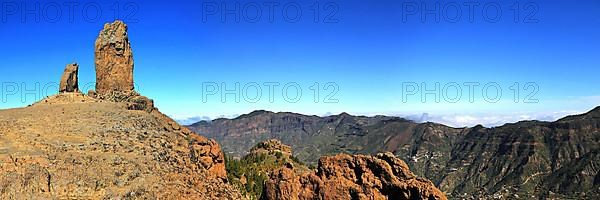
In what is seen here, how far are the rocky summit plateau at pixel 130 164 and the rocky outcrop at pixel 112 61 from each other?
5480 mm

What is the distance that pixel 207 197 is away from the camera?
3909 cm

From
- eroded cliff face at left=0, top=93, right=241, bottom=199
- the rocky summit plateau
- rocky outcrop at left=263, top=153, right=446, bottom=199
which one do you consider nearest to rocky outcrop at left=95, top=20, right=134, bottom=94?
the rocky summit plateau

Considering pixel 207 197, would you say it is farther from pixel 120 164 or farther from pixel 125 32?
pixel 125 32

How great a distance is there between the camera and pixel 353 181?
164 feet

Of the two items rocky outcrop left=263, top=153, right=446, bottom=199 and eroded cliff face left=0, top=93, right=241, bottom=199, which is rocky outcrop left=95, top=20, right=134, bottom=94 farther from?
rocky outcrop left=263, top=153, right=446, bottom=199

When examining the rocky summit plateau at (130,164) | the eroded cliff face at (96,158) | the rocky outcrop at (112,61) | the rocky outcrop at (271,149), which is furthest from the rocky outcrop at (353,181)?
the rocky outcrop at (271,149)

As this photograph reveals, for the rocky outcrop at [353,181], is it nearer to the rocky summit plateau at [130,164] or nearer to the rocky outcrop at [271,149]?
the rocky summit plateau at [130,164]

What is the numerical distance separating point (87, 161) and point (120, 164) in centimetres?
244

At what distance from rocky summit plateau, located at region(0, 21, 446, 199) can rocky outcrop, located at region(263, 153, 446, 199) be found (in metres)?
0.10

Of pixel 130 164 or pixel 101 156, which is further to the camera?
pixel 101 156

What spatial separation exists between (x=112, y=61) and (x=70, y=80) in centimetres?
707

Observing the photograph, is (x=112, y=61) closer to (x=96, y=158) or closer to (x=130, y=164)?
(x=96, y=158)

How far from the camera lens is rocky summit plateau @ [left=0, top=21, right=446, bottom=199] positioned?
34.4 m

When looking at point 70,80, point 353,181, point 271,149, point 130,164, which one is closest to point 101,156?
point 130,164
